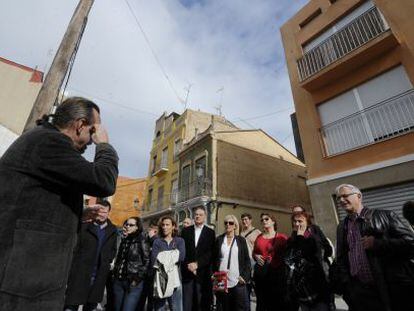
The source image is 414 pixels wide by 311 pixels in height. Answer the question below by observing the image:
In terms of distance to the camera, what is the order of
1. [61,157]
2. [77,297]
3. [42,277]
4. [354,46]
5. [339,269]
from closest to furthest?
1. [42,277]
2. [61,157]
3. [339,269]
4. [77,297]
5. [354,46]

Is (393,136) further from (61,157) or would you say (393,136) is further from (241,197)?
(241,197)

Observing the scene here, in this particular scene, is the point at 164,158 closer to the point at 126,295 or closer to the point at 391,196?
the point at 391,196

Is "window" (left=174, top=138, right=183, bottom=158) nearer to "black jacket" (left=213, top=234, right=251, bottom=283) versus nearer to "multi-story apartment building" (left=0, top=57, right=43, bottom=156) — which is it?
"multi-story apartment building" (left=0, top=57, right=43, bottom=156)

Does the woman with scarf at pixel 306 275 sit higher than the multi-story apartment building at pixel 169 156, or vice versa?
the multi-story apartment building at pixel 169 156

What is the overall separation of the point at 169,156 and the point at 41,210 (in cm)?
2261

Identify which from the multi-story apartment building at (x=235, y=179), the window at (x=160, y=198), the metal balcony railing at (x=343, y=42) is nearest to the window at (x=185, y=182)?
the multi-story apartment building at (x=235, y=179)

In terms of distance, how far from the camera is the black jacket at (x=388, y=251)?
245 centimetres

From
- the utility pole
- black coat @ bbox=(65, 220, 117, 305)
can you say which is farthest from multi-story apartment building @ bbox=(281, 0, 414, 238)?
the utility pole

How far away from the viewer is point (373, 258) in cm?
262

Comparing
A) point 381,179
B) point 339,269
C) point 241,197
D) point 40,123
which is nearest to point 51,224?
point 40,123

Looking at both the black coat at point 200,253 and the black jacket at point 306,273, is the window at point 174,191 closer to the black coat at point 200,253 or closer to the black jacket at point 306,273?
the black coat at point 200,253

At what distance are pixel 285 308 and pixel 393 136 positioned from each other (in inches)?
216

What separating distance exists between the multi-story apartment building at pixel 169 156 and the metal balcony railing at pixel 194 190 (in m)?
1.24

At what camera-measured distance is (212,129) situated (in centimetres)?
1845
